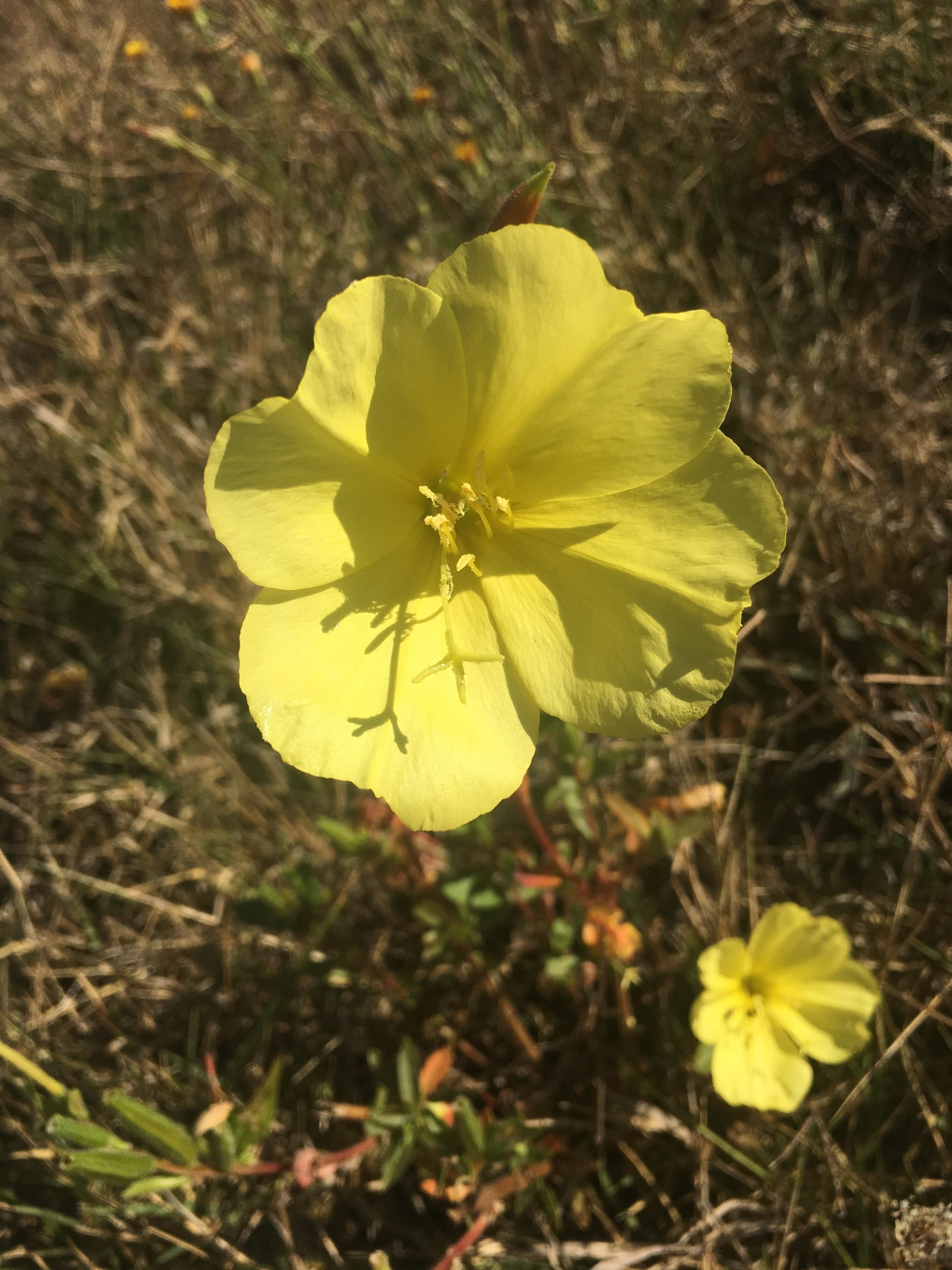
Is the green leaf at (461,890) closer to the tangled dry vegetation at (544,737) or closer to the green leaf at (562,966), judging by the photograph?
the tangled dry vegetation at (544,737)

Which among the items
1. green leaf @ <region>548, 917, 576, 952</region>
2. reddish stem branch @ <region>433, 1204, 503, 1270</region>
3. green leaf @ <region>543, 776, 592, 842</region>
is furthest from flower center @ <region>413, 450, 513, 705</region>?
reddish stem branch @ <region>433, 1204, 503, 1270</region>

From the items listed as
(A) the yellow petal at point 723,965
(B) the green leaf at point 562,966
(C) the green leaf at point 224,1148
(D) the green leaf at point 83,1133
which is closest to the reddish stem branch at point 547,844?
(B) the green leaf at point 562,966

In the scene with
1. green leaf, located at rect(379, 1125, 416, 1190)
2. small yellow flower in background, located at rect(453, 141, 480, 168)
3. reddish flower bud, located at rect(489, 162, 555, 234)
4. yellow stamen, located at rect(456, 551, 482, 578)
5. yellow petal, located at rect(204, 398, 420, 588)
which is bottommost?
green leaf, located at rect(379, 1125, 416, 1190)

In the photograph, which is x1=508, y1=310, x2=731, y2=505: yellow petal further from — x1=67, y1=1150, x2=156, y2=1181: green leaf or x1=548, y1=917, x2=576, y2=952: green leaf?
x1=67, y1=1150, x2=156, y2=1181: green leaf

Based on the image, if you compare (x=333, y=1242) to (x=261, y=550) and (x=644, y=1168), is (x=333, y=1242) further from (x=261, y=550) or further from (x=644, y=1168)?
(x=261, y=550)

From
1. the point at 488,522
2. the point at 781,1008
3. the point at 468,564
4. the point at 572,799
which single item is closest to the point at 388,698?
the point at 468,564

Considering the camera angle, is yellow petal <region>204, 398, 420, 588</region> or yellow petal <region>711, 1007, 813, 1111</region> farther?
yellow petal <region>711, 1007, 813, 1111</region>
